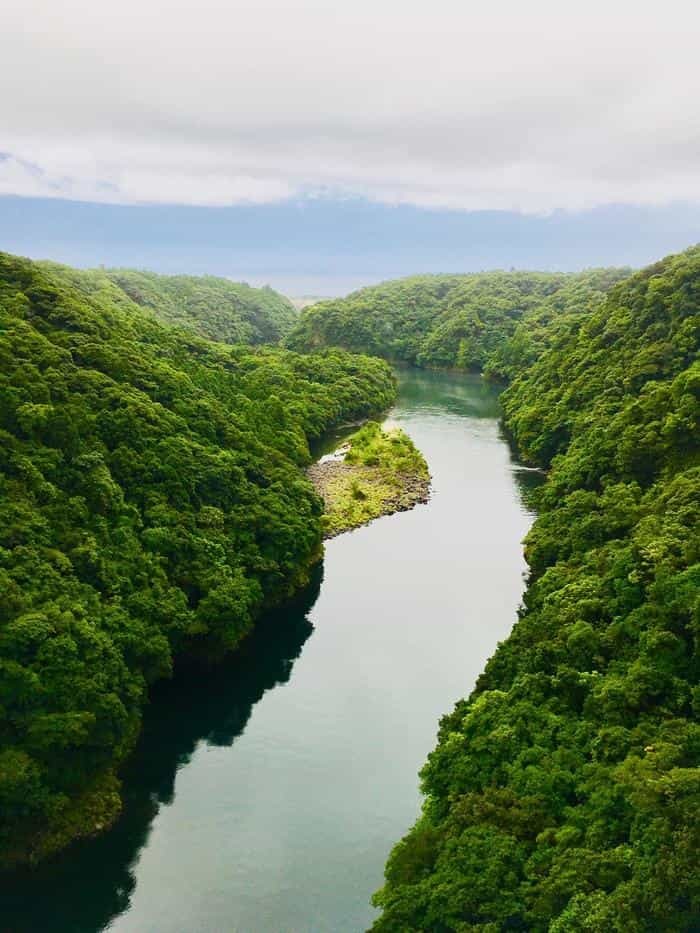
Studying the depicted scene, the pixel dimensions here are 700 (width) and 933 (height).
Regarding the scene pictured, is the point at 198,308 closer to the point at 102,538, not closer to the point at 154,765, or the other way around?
the point at 102,538

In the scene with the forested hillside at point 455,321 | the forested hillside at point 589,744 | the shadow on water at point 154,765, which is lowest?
the shadow on water at point 154,765

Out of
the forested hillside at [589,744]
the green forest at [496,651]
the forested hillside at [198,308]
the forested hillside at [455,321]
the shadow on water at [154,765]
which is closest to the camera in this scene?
the forested hillside at [589,744]

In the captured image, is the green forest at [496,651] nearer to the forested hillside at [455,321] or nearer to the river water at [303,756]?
the river water at [303,756]

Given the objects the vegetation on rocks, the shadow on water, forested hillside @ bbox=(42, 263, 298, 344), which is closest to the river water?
the shadow on water

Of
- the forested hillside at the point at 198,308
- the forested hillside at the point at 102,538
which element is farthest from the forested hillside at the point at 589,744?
the forested hillside at the point at 198,308

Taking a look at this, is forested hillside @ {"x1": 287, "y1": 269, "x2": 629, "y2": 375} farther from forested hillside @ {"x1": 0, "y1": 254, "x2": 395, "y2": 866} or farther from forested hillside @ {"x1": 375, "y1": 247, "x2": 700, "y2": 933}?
forested hillside @ {"x1": 375, "y1": 247, "x2": 700, "y2": 933}

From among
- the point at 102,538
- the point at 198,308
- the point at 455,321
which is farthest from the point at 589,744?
the point at 198,308

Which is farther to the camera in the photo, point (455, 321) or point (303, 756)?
point (455, 321)
